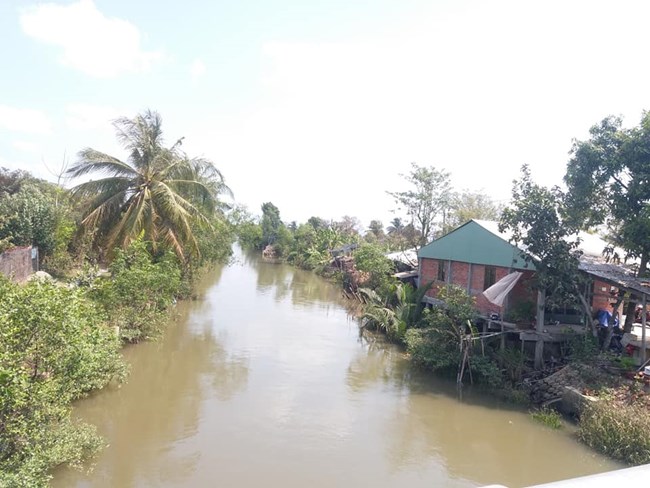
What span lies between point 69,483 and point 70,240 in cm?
1524

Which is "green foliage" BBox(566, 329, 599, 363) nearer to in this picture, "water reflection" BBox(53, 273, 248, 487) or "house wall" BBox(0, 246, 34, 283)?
"water reflection" BBox(53, 273, 248, 487)

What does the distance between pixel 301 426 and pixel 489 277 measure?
26.4 ft

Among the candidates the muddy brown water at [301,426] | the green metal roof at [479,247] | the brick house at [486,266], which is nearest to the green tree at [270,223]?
the brick house at [486,266]

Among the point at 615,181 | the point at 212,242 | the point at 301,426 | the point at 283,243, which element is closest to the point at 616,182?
the point at 615,181

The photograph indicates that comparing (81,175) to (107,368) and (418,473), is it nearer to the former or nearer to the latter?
(107,368)

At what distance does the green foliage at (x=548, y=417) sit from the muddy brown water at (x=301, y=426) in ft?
0.58

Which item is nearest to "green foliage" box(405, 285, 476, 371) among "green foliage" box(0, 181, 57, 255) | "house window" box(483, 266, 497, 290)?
"house window" box(483, 266, 497, 290)

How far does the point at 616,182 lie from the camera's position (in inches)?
457

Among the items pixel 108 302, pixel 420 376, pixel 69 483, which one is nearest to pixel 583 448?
pixel 420 376

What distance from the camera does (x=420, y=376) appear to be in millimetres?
12750

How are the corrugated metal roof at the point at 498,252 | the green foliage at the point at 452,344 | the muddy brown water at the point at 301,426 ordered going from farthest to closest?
the green foliage at the point at 452,344 < the corrugated metal roof at the point at 498,252 < the muddy brown water at the point at 301,426

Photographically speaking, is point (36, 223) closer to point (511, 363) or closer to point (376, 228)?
point (511, 363)

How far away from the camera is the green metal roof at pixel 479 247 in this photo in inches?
519

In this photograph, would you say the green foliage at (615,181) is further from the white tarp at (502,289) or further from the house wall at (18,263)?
the house wall at (18,263)
